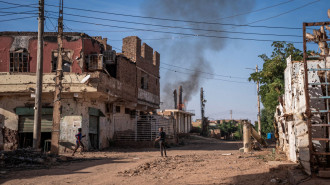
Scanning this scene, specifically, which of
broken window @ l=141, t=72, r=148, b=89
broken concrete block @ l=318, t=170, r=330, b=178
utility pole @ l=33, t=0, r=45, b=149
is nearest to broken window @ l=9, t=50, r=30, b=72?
utility pole @ l=33, t=0, r=45, b=149

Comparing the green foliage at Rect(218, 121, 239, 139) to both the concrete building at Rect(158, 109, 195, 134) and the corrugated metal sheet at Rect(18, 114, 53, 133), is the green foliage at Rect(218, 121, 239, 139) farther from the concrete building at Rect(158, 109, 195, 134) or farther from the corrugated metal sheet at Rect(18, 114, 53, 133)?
the corrugated metal sheet at Rect(18, 114, 53, 133)

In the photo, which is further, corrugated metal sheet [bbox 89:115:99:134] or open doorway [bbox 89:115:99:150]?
open doorway [bbox 89:115:99:150]

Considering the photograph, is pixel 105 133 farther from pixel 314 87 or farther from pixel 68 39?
pixel 314 87

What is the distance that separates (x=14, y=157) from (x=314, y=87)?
10503mm

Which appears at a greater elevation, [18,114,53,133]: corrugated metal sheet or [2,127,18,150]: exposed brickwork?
[18,114,53,133]: corrugated metal sheet

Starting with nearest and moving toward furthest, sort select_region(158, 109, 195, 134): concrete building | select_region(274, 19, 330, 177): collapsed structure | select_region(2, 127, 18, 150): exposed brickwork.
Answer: select_region(274, 19, 330, 177): collapsed structure
select_region(2, 127, 18, 150): exposed brickwork
select_region(158, 109, 195, 134): concrete building


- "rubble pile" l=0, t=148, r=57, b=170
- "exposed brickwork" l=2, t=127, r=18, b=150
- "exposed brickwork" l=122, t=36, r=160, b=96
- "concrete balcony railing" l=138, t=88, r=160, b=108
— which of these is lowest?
"rubble pile" l=0, t=148, r=57, b=170

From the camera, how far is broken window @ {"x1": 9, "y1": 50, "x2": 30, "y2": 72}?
834 inches

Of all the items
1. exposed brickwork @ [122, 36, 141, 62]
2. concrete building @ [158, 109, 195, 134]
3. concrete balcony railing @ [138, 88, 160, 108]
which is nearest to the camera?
exposed brickwork @ [122, 36, 141, 62]

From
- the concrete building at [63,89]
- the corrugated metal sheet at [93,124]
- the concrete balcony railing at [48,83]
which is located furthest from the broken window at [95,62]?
the corrugated metal sheet at [93,124]

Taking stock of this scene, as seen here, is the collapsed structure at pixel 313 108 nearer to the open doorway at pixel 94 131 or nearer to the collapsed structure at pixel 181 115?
the open doorway at pixel 94 131

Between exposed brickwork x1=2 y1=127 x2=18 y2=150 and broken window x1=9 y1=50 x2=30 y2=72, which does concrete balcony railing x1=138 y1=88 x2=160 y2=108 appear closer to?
broken window x1=9 y1=50 x2=30 y2=72

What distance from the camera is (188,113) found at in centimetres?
4819

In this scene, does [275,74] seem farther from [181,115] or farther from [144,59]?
[181,115]
